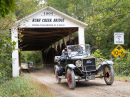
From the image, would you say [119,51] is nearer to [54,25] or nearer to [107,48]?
[54,25]

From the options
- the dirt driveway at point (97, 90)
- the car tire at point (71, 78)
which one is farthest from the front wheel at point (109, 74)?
the car tire at point (71, 78)

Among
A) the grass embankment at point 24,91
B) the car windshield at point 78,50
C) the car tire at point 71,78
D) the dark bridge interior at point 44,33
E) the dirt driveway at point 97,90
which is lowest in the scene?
the dirt driveway at point 97,90

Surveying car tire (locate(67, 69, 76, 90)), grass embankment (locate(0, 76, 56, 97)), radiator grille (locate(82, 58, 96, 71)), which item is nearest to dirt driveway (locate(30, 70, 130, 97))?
car tire (locate(67, 69, 76, 90))

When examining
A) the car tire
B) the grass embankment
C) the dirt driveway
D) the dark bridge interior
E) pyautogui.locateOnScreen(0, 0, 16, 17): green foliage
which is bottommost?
the dirt driveway

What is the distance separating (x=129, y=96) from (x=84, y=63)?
2.67 m

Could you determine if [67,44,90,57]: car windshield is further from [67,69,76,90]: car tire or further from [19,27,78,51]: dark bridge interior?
[19,27,78,51]: dark bridge interior

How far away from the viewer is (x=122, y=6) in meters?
16.8

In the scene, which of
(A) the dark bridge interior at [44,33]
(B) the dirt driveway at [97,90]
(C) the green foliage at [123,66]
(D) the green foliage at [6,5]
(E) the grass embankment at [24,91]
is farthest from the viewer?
(A) the dark bridge interior at [44,33]

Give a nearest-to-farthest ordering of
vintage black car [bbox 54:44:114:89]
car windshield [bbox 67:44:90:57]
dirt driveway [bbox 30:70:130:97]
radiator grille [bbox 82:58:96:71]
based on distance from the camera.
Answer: dirt driveway [bbox 30:70:130:97]
vintage black car [bbox 54:44:114:89]
radiator grille [bbox 82:58:96:71]
car windshield [bbox 67:44:90:57]

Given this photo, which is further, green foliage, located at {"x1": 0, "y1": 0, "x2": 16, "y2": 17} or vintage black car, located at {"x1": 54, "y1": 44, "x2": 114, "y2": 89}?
vintage black car, located at {"x1": 54, "y1": 44, "x2": 114, "y2": 89}

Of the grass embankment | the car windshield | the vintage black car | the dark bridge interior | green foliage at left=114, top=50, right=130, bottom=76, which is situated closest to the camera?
the grass embankment

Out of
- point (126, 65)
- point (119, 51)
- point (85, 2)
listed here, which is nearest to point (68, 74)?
point (119, 51)

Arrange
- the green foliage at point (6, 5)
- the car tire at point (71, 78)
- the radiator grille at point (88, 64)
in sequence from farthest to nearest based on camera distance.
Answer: the radiator grille at point (88, 64)
the car tire at point (71, 78)
the green foliage at point (6, 5)

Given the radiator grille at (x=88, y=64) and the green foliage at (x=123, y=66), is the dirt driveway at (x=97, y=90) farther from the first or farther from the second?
the green foliage at (x=123, y=66)
